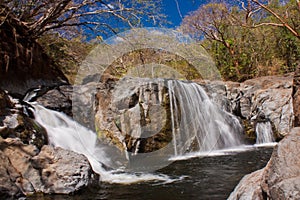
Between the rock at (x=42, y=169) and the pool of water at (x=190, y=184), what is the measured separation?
0.52 feet

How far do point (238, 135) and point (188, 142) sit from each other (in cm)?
205

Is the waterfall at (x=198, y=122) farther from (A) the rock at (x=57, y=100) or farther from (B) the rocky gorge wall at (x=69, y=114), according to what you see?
(A) the rock at (x=57, y=100)

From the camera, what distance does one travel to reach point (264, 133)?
888 centimetres

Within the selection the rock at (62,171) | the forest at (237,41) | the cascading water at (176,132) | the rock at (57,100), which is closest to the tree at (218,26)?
the forest at (237,41)

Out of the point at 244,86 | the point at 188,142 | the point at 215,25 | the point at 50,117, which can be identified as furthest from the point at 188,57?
the point at 50,117

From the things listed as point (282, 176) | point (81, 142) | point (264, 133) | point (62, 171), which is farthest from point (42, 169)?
point (264, 133)

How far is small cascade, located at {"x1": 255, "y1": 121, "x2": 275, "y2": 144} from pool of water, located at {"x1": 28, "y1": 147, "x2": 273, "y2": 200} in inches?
104

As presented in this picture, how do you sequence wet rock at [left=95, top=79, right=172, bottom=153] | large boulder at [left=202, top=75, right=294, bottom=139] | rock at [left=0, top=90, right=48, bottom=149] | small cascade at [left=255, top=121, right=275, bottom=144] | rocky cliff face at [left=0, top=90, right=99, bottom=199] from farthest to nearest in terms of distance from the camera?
1. large boulder at [left=202, top=75, right=294, bottom=139]
2. small cascade at [left=255, top=121, right=275, bottom=144]
3. wet rock at [left=95, top=79, right=172, bottom=153]
4. rock at [left=0, top=90, right=48, bottom=149]
5. rocky cliff face at [left=0, top=90, right=99, bottom=199]

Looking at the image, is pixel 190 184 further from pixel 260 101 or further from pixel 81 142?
pixel 260 101

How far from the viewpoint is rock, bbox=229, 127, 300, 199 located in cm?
175

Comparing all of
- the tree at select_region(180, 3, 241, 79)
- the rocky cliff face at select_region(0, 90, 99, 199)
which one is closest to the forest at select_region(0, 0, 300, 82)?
the tree at select_region(180, 3, 241, 79)

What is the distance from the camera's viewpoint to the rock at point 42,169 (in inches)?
160

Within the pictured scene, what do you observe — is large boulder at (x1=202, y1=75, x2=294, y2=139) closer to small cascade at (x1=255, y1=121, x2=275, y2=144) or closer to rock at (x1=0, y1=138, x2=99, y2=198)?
small cascade at (x1=255, y1=121, x2=275, y2=144)

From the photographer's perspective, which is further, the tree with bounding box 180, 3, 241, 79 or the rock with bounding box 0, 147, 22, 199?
the tree with bounding box 180, 3, 241, 79
